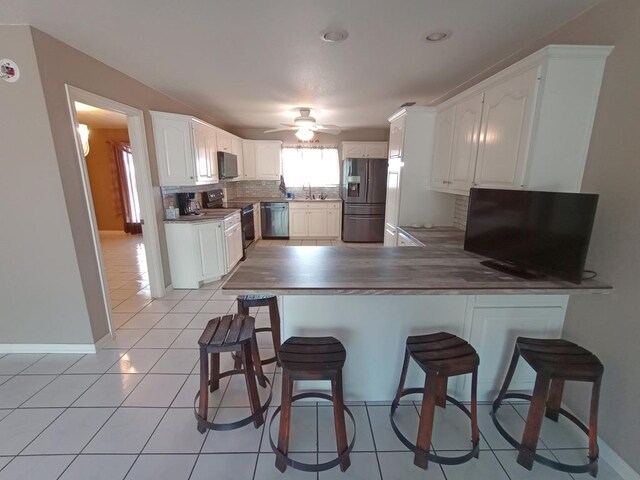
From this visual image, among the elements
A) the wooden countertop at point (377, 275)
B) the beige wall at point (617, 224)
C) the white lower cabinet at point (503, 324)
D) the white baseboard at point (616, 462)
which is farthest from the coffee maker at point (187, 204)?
the white baseboard at point (616, 462)

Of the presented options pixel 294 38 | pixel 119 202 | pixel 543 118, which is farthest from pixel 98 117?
pixel 543 118

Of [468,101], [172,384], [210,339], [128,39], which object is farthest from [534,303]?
[128,39]

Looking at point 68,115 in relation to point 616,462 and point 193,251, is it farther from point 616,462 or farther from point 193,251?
point 616,462

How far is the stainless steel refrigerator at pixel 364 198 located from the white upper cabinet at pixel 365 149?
556 mm

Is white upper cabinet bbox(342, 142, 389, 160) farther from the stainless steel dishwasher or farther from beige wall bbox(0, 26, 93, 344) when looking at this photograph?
beige wall bbox(0, 26, 93, 344)

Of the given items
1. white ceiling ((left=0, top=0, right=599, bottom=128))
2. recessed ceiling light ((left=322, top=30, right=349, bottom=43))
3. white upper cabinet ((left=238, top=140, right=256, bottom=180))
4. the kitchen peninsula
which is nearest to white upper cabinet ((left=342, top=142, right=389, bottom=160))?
white upper cabinet ((left=238, top=140, right=256, bottom=180))

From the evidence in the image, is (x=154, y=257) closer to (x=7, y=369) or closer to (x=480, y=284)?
(x=7, y=369)

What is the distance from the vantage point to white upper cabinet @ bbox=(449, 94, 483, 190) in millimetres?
2254

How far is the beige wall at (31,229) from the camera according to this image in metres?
1.99

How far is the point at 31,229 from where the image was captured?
2.19 metres

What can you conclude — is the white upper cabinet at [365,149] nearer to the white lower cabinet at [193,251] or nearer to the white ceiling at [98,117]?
the white lower cabinet at [193,251]

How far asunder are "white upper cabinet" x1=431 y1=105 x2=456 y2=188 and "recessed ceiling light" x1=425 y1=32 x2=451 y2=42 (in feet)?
2.29

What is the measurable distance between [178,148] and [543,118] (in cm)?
366

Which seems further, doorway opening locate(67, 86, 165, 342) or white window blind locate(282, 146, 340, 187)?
white window blind locate(282, 146, 340, 187)
